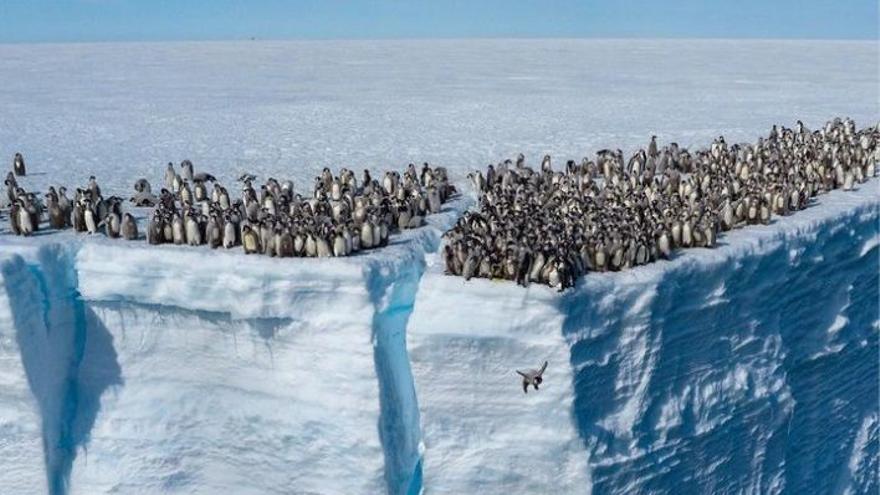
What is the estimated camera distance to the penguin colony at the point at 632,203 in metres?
9.70

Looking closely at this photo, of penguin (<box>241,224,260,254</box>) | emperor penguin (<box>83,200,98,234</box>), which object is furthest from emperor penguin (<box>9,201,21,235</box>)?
penguin (<box>241,224,260,254</box>)

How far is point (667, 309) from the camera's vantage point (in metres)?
9.90

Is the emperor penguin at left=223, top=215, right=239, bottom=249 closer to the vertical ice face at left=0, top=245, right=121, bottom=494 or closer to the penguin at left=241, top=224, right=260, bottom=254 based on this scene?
the penguin at left=241, top=224, right=260, bottom=254

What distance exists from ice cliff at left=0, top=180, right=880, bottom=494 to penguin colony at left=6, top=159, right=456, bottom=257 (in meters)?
0.31

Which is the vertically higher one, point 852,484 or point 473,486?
point 473,486

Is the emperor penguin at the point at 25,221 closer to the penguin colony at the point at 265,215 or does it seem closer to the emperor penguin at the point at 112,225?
the penguin colony at the point at 265,215

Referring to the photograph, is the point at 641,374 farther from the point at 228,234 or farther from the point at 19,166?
the point at 19,166

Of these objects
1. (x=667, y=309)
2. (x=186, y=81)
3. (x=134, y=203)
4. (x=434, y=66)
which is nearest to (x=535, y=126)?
(x=134, y=203)

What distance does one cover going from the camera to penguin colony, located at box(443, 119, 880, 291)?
9703 mm

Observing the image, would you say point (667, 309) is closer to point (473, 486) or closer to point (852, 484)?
point (473, 486)

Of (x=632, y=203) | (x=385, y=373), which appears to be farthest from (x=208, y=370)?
(x=632, y=203)

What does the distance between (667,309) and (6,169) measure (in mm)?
11617

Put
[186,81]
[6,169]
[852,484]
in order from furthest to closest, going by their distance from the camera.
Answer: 1. [186,81]
2. [6,169]
3. [852,484]

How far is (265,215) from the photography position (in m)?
11.0
